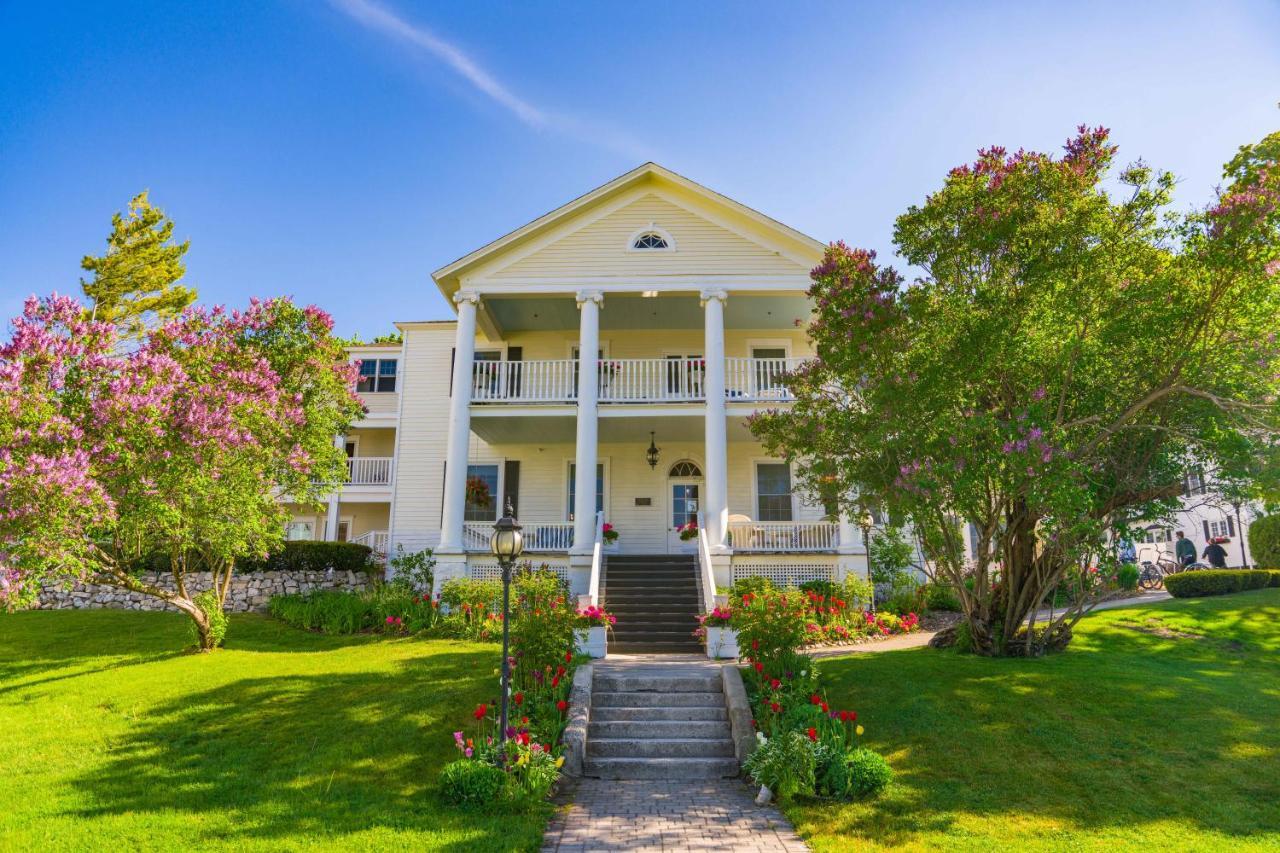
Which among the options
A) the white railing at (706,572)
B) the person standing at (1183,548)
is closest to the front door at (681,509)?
the white railing at (706,572)

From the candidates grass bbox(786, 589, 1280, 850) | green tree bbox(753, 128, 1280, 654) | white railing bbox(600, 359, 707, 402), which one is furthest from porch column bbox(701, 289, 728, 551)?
grass bbox(786, 589, 1280, 850)

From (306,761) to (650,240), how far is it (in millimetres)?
12988

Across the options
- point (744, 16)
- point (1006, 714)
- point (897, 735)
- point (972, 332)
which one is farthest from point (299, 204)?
point (1006, 714)

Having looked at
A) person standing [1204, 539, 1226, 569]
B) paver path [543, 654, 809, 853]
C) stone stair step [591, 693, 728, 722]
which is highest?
person standing [1204, 539, 1226, 569]

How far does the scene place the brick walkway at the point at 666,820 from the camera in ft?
18.6

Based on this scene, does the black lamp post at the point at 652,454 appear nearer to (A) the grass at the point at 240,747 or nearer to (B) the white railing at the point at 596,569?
(B) the white railing at the point at 596,569

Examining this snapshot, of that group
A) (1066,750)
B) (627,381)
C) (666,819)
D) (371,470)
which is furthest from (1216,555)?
(371,470)

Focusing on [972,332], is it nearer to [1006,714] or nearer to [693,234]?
[1006,714]

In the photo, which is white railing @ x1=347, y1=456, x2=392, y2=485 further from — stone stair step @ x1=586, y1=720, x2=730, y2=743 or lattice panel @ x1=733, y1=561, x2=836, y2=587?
stone stair step @ x1=586, y1=720, x2=730, y2=743

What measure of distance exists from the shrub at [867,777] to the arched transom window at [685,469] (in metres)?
12.3

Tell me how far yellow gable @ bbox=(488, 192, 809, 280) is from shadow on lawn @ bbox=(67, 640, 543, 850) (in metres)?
9.89

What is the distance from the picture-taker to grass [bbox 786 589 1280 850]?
224 inches

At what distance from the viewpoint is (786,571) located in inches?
614

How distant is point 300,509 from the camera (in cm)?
2269
